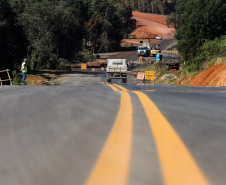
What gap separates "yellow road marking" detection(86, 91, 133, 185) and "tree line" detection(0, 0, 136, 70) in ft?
151

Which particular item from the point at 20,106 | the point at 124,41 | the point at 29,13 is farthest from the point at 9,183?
the point at 124,41

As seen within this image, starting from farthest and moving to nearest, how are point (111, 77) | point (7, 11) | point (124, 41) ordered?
point (124, 41), point (7, 11), point (111, 77)

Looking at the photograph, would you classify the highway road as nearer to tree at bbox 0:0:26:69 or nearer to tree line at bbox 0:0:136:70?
tree at bbox 0:0:26:69

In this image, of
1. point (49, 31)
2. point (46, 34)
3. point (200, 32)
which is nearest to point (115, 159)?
point (200, 32)

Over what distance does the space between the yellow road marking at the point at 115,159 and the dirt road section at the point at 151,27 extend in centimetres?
14405

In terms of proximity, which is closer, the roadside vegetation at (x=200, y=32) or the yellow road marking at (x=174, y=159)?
the yellow road marking at (x=174, y=159)

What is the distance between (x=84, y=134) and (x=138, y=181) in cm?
92

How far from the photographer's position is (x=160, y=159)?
228cm

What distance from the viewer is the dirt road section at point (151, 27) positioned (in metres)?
152

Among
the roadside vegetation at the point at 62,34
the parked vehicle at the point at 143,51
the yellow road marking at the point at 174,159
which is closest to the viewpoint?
the yellow road marking at the point at 174,159

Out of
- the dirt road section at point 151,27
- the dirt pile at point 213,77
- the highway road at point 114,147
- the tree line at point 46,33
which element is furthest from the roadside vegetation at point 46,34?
the dirt road section at point 151,27

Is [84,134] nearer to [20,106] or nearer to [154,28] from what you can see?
[20,106]

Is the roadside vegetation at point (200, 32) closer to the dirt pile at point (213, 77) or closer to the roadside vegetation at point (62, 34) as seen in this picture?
the roadside vegetation at point (62, 34)

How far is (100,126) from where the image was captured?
9.96 feet
